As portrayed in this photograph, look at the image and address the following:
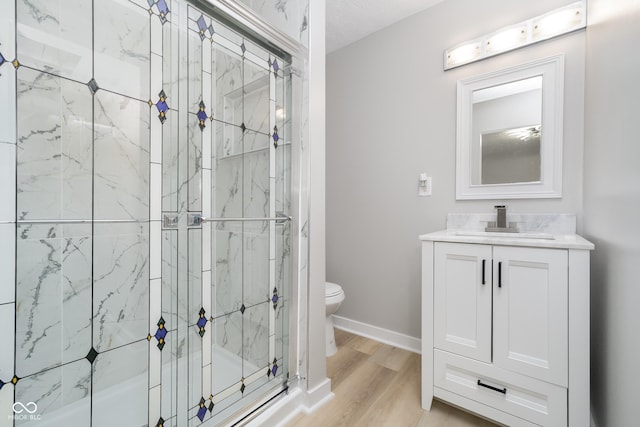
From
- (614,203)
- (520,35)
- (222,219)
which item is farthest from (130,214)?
(520,35)

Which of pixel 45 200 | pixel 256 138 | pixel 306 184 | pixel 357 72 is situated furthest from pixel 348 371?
pixel 357 72

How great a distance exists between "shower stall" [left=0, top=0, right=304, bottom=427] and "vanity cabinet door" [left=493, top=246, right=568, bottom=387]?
1.14 meters

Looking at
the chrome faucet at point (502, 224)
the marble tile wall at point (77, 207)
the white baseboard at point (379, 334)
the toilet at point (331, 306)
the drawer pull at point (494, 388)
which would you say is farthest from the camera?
the white baseboard at point (379, 334)

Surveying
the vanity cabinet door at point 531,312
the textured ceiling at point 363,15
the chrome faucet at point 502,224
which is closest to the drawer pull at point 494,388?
the vanity cabinet door at point 531,312

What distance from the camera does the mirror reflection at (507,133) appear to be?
64.9 inches

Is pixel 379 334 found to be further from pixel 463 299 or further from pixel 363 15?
pixel 363 15

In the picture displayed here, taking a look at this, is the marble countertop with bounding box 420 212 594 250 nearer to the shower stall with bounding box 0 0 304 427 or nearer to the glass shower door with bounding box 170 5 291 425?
the glass shower door with bounding box 170 5 291 425

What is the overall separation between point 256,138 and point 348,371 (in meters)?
1.54

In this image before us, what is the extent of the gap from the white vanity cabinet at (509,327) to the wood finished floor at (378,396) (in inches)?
3.7

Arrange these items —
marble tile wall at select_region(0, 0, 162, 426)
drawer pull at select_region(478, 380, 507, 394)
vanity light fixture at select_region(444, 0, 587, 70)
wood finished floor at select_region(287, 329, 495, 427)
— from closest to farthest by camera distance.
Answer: marble tile wall at select_region(0, 0, 162, 426) < drawer pull at select_region(478, 380, 507, 394) < wood finished floor at select_region(287, 329, 495, 427) < vanity light fixture at select_region(444, 0, 587, 70)

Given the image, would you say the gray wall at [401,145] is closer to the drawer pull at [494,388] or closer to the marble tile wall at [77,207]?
the drawer pull at [494,388]

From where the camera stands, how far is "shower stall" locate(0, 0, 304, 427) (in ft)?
2.96

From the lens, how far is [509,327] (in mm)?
1252

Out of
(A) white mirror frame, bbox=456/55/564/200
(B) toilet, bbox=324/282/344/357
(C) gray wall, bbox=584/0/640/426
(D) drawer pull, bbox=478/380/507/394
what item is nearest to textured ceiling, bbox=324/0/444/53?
(A) white mirror frame, bbox=456/55/564/200
